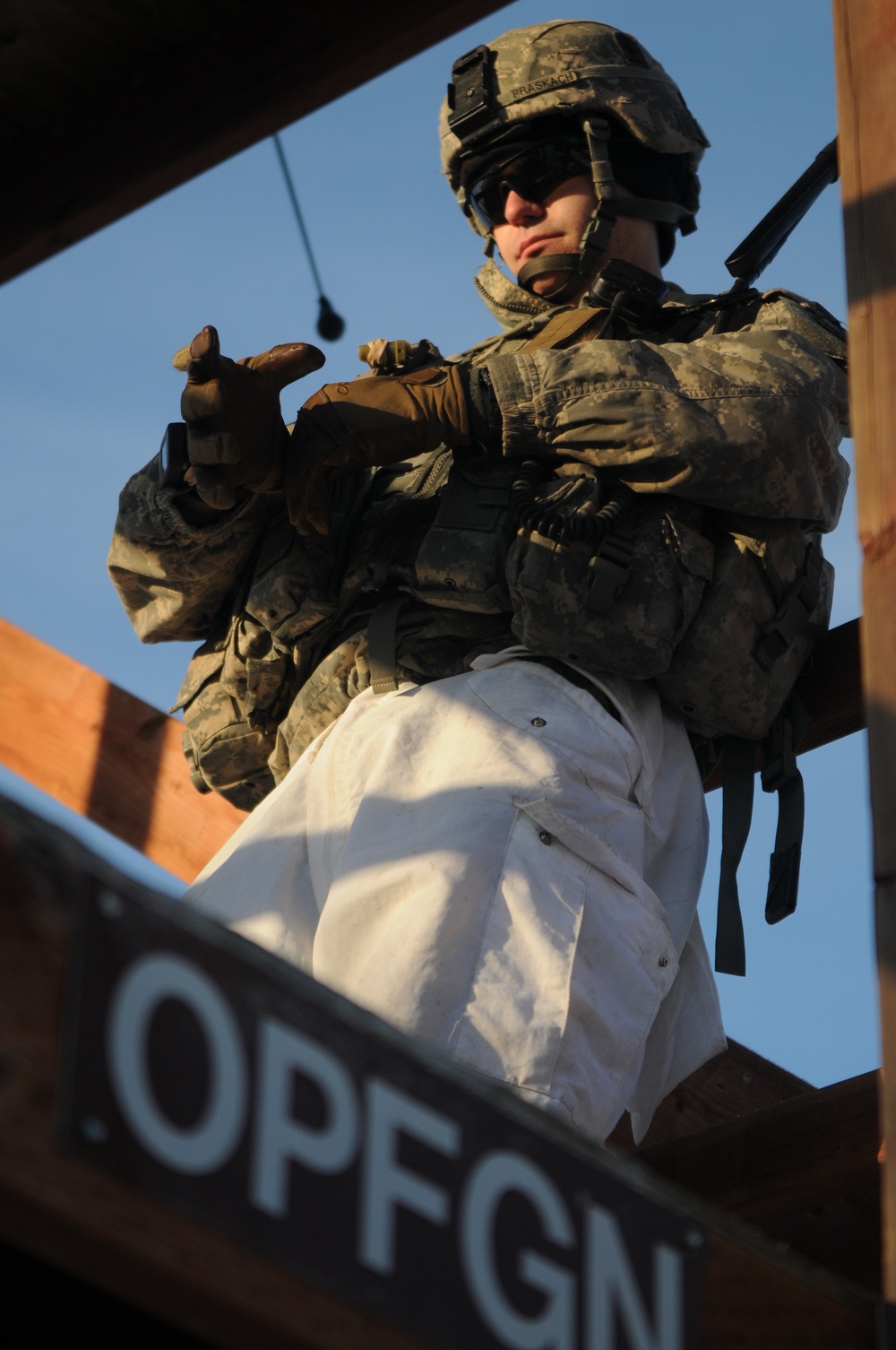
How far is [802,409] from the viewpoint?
123 inches

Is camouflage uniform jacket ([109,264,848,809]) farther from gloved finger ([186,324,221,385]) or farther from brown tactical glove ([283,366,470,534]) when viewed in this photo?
→ gloved finger ([186,324,221,385])

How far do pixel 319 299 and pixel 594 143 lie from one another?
1.41 meters

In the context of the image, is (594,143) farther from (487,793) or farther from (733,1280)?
(733,1280)

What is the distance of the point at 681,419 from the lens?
300 centimetres

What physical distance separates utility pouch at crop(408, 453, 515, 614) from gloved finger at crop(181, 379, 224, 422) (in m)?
0.47

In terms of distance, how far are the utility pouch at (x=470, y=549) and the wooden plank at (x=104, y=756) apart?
1248 mm

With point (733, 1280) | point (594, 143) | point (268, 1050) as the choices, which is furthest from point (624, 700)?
point (268, 1050)

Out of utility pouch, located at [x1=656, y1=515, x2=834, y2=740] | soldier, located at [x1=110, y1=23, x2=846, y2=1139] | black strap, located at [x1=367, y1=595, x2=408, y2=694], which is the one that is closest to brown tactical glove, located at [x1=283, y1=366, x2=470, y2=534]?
soldier, located at [x1=110, y1=23, x2=846, y2=1139]

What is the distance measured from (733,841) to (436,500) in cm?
84

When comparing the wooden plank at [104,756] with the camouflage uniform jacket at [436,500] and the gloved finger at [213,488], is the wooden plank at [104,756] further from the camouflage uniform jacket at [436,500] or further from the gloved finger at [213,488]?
the gloved finger at [213,488]

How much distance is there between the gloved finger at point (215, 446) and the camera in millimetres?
2938

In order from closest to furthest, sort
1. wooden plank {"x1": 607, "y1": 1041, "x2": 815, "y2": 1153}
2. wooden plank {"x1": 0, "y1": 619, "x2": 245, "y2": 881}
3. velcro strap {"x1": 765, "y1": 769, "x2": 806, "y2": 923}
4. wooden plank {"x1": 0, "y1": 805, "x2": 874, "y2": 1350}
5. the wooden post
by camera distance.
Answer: wooden plank {"x1": 0, "y1": 805, "x2": 874, "y2": 1350} → the wooden post → velcro strap {"x1": 765, "y1": 769, "x2": 806, "y2": 923} → wooden plank {"x1": 607, "y1": 1041, "x2": 815, "y2": 1153} → wooden plank {"x1": 0, "y1": 619, "x2": 245, "y2": 881}

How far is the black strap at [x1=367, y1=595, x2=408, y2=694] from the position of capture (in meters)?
3.16

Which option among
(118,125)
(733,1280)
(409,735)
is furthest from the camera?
(409,735)
